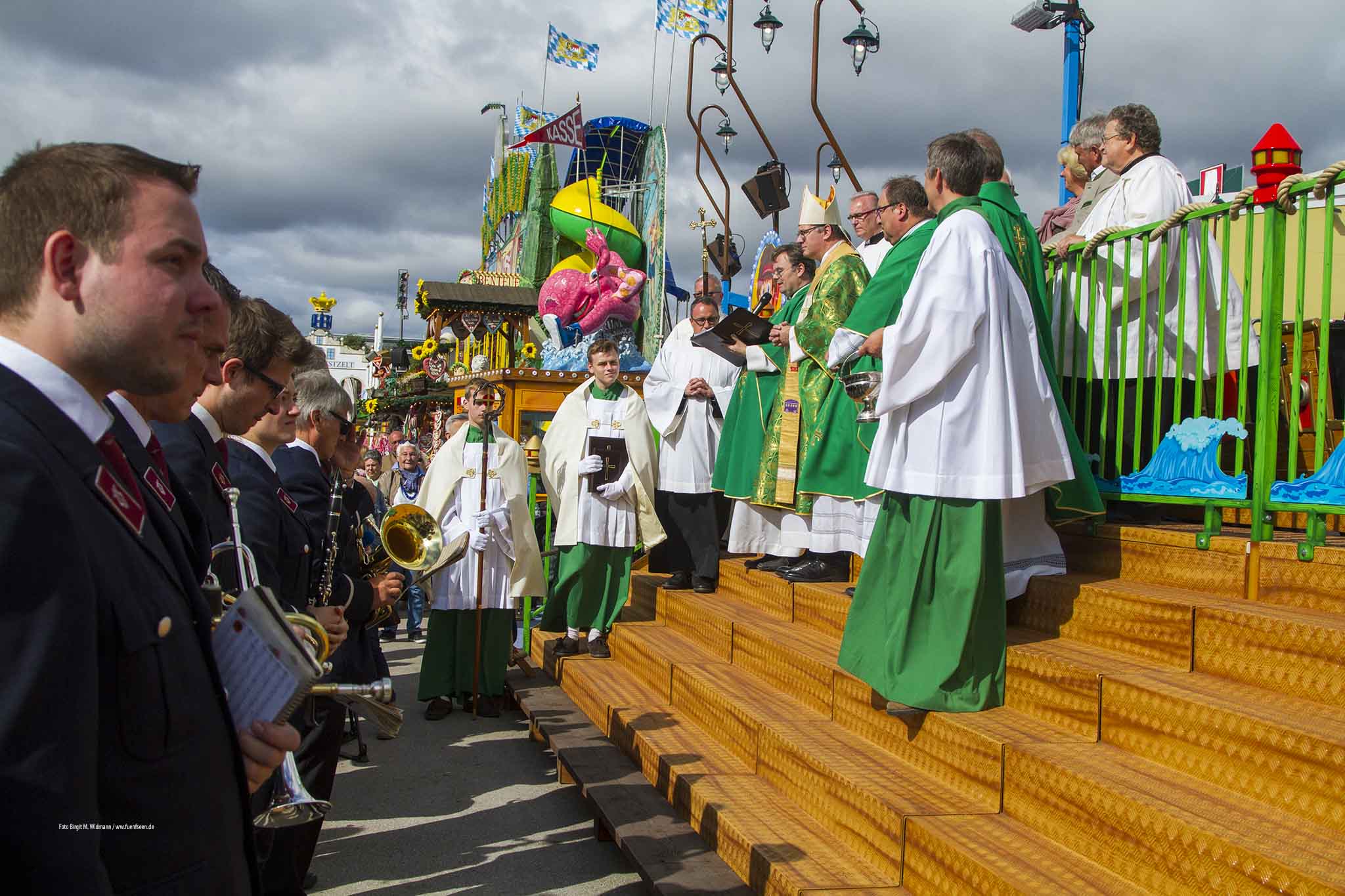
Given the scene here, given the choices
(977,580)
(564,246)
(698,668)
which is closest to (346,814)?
(698,668)

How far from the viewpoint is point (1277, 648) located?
2.98 metres

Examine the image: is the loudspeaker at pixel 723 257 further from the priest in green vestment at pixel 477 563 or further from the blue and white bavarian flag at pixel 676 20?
the priest in green vestment at pixel 477 563

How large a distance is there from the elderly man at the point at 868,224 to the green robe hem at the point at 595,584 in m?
2.58

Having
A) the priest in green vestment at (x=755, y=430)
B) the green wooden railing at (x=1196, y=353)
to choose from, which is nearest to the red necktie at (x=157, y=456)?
the green wooden railing at (x=1196, y=353)

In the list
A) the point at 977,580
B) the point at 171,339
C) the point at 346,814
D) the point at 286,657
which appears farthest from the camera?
the point at 346,814

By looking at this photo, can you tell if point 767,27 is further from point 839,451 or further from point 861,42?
point 839,451

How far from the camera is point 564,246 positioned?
29453mm

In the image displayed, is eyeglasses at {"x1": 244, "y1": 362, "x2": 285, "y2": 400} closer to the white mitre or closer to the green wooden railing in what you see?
the green wooden railing

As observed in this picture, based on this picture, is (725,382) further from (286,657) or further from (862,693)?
(286,657)

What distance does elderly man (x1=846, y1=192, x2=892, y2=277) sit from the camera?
21.9 feet

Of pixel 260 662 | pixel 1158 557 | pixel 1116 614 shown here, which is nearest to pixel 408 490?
pixel 1158 557

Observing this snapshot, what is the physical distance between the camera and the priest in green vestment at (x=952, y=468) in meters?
3.55

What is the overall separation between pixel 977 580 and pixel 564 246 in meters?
27.0

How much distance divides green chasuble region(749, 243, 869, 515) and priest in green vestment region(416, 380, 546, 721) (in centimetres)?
208
